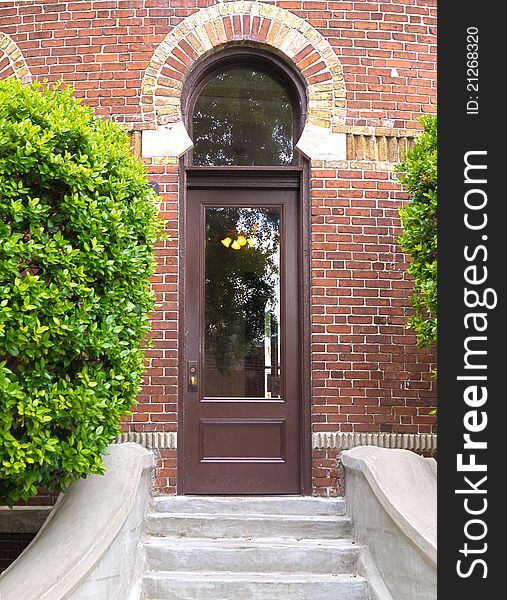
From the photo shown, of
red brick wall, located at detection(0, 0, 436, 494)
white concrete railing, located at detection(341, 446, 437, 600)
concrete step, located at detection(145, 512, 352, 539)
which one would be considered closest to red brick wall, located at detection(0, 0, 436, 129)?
red brick wall, located at detection(0, 0, 436, 494)

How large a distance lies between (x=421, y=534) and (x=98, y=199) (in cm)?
289

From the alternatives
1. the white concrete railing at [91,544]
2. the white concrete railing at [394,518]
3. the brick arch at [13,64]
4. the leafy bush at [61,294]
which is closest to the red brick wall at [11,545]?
the white concrete railing at [91,544]

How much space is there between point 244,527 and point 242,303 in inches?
75.8

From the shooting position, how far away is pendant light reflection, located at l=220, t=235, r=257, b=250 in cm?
593

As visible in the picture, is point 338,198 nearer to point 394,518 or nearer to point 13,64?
point 394,518

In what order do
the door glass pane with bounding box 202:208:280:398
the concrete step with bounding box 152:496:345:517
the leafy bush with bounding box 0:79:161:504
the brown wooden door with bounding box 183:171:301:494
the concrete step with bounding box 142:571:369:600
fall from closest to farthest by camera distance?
the leafy bush with bounding box 0:79:161:504
the concrete step with bounding box 142:571:369:600
the concrete step with bounding box 152:496:345:517
the brown wooden door with bounding box 183:171:301:494
the door glass pane with bounding box 202:208:280:398

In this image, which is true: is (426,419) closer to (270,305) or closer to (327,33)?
(270,305)

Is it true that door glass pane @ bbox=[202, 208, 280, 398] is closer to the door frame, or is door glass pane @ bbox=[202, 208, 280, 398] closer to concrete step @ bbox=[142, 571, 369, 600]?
the door frame

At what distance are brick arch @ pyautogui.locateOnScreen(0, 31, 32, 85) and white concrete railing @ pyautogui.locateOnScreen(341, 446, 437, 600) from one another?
4.52 metres

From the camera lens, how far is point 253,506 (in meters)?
5.32

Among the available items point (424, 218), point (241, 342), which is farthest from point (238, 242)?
point (424, 218)

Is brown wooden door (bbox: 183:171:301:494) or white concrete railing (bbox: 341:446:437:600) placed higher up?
brown wooden door (bbox: 183:171:301:494)

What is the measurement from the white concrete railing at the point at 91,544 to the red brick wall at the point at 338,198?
0.87 metres

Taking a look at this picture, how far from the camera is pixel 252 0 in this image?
592 centimetres
